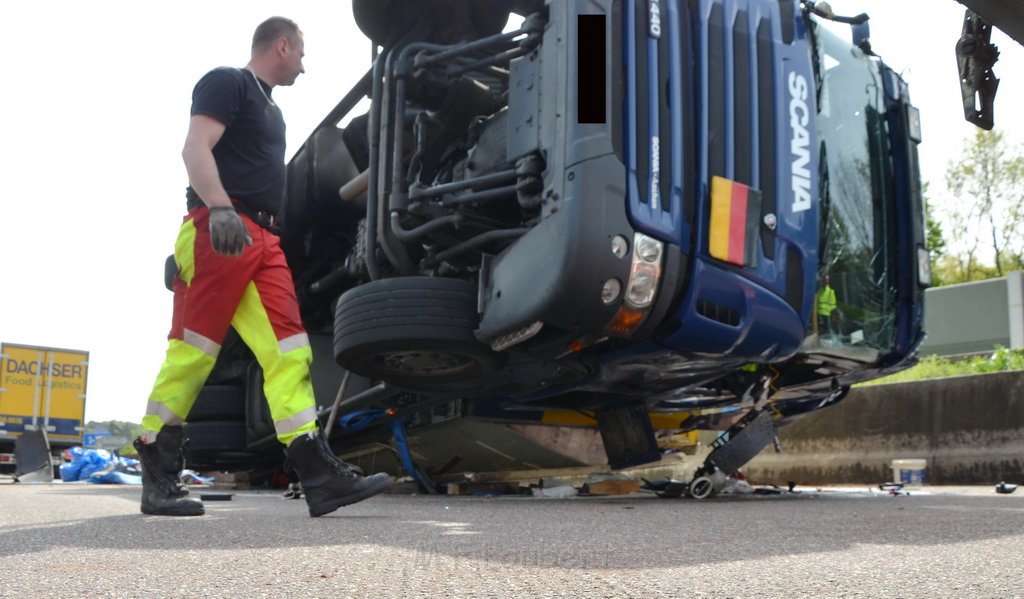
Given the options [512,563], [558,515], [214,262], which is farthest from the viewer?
[558,515]

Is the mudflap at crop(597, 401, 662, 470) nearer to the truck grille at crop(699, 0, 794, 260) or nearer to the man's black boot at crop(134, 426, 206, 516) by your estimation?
the truck grille at crop(699, 0, 794, 260)

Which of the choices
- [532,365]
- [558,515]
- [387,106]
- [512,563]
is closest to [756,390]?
[532,365]

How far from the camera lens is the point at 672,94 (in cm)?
421

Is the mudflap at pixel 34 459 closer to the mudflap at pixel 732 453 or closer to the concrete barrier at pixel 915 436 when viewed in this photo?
the concrete barrier at pixel 915 436

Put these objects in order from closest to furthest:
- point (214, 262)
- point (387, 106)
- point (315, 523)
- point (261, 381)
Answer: point (315, 523)
point (214, 262)
point (387, 106)
point (261, 381)

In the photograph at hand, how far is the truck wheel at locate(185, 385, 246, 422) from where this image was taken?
7.04 metres

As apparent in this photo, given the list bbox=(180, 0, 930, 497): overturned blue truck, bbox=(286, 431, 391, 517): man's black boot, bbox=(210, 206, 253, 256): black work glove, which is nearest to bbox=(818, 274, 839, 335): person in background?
bbox=(180, 0, 930, 497): overturned blue truck

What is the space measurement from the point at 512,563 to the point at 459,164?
250 cm

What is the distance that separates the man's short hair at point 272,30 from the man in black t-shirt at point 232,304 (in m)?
0.18

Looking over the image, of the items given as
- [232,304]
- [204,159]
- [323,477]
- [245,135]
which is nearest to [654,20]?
[245,135]

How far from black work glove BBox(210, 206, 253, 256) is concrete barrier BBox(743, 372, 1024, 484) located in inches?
226

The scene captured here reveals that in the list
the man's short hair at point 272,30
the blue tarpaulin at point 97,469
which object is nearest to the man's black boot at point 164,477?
the man's short hair at point 272,30

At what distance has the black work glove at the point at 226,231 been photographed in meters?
3.82

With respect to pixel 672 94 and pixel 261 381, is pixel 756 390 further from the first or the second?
pixel 261 381
